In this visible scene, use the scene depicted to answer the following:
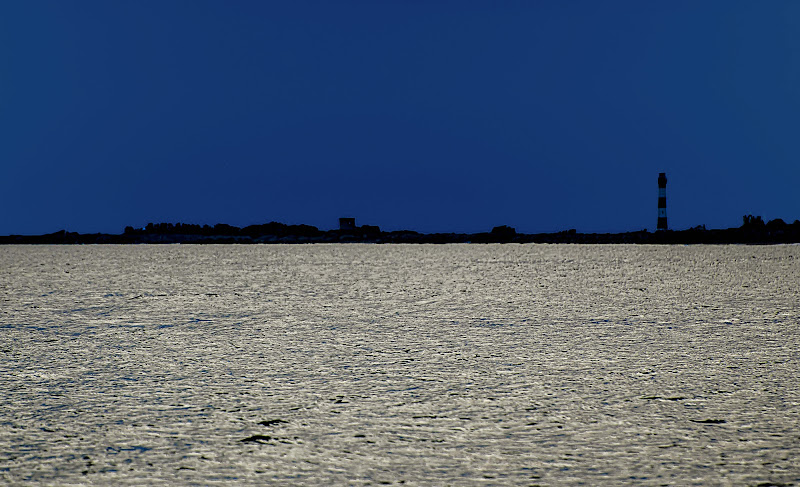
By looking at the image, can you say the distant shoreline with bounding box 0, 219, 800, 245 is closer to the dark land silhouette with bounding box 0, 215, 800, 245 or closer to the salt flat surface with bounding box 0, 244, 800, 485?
the dark land silhouette with bounding box 0, 215, 800, 245

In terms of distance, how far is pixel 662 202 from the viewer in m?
35.8

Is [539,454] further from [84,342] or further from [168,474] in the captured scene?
[84,342]

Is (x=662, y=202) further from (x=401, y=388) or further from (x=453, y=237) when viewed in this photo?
(x=401, y=388)

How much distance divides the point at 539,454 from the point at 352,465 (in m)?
0.57

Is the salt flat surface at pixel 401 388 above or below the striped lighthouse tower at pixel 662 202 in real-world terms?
below

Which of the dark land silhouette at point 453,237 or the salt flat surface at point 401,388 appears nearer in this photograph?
the salt flat surface at point 401,388

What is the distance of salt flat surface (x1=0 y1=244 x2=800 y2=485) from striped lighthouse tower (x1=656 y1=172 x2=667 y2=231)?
93.7 feet

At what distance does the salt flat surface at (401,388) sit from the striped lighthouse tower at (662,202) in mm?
28560

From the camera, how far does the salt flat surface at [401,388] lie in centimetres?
238

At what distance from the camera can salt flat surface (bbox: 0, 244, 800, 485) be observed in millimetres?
2375

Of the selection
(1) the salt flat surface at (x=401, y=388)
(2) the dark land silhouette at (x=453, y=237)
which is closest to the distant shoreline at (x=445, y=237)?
(2) the dark land silhouette at (x=453, y=237)

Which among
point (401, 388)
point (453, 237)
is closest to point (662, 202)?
point (453, 237)

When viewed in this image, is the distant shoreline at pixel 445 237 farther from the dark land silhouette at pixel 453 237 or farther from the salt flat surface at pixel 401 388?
the salt flat surface at pixel 401 388

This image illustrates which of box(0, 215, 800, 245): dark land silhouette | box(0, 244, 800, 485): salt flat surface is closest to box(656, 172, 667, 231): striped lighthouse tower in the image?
box(0, 215, 800, 245): dark land silhouette
